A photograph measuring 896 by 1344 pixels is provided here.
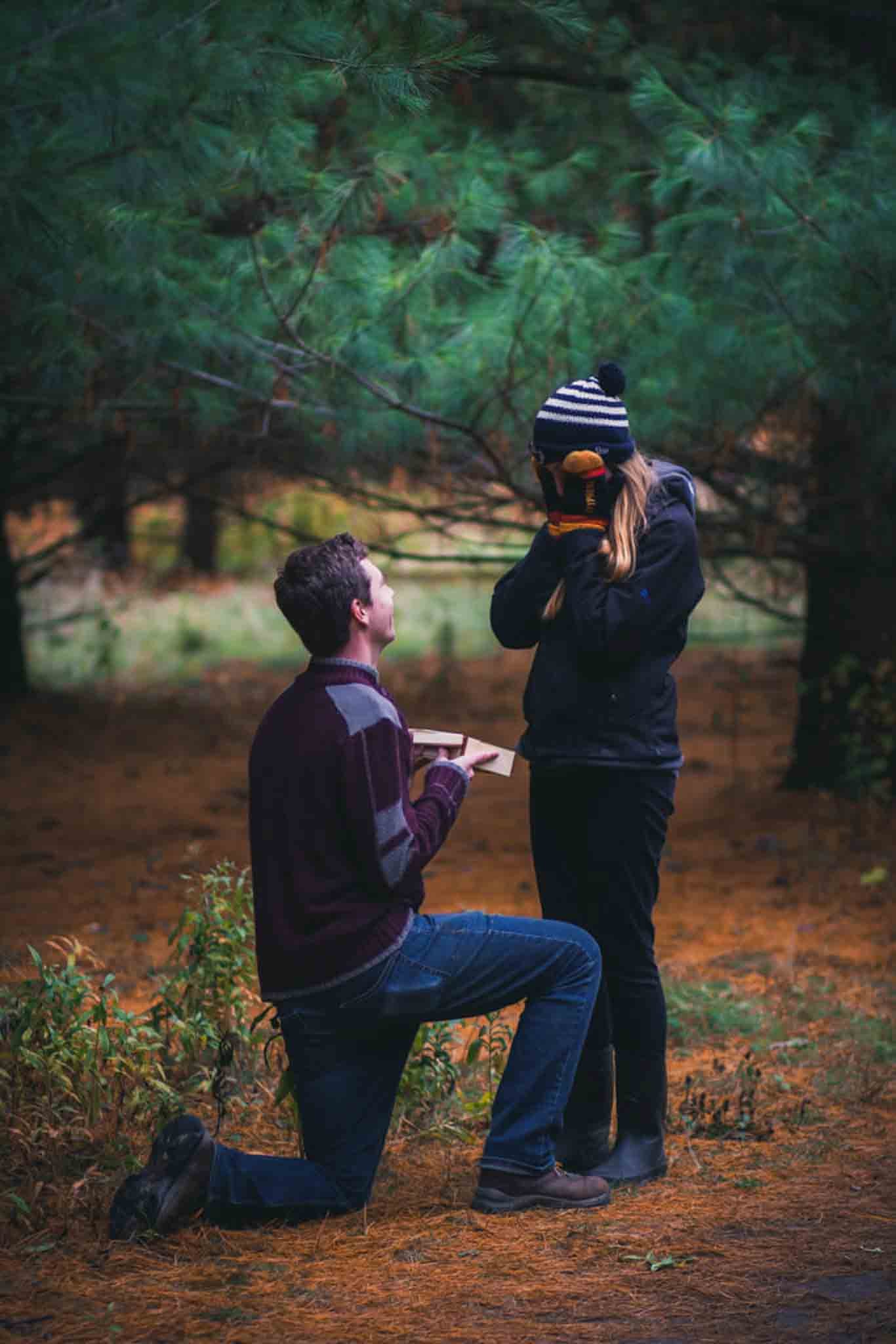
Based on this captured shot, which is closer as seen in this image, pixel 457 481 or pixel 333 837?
pixel 333 837

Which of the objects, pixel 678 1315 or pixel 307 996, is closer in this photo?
pixel 678 1315

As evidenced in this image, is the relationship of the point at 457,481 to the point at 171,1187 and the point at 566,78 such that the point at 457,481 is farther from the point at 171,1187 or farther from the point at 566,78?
the point at 171,1187

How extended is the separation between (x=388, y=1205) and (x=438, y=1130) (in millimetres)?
452

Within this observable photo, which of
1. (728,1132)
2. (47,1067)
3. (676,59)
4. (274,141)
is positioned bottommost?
(728,1132)

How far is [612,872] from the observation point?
3.87 m

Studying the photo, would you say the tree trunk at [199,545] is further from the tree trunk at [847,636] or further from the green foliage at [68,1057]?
the green foliage at [68,1057]

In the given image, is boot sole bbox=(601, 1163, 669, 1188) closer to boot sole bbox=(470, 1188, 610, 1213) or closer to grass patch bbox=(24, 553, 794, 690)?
boot sole bbox=(470, 1188, 610, 1213)

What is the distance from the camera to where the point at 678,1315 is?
3.24m

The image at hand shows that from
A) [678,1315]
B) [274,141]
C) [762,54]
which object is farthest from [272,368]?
[678,1315]

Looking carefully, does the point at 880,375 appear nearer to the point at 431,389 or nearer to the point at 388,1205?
the point at 431,389

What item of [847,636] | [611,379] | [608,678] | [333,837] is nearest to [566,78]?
[847,636]

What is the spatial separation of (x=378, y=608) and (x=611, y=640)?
55 centimetres

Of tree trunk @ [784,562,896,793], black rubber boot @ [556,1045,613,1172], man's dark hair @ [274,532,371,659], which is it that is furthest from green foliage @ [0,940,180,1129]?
tree trunk @ [784,562,896,793]

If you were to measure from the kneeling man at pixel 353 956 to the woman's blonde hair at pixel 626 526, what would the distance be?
1.48 feet
